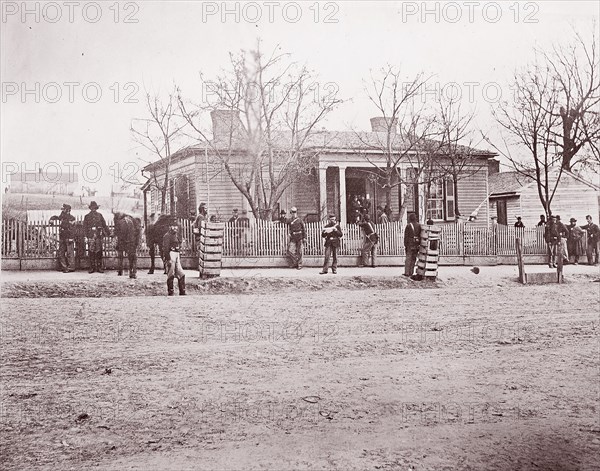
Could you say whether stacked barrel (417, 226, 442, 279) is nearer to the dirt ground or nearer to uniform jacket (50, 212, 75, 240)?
the dirt ground

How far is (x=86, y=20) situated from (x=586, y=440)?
2.97 meters

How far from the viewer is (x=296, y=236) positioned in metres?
2.44

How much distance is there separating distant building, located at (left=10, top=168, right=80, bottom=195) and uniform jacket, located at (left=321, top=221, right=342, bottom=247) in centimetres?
105

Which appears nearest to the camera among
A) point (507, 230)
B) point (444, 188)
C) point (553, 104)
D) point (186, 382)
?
point (186, 382)

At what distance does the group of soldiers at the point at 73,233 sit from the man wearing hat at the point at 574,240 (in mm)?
2161

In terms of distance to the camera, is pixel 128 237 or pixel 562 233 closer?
pixel 128 237

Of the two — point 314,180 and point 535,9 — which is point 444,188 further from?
point 535,9

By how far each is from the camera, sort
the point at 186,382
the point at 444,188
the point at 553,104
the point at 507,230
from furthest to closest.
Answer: the point at 553,104 < the point at 507,230 < the point at 444,188 < the point at 186,382

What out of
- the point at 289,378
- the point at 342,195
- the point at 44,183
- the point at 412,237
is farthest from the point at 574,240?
the point at 44,183

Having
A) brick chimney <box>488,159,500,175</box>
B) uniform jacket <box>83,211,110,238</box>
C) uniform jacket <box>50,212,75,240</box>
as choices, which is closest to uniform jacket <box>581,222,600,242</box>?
brick chimney <box>488,159,500,175</box>

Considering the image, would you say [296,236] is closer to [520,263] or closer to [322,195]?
[322,195]

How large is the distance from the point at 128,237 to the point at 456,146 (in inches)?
58.7

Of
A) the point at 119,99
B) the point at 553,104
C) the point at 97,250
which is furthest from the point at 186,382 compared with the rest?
the point at 553,104

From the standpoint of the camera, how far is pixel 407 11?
2.79 metres
